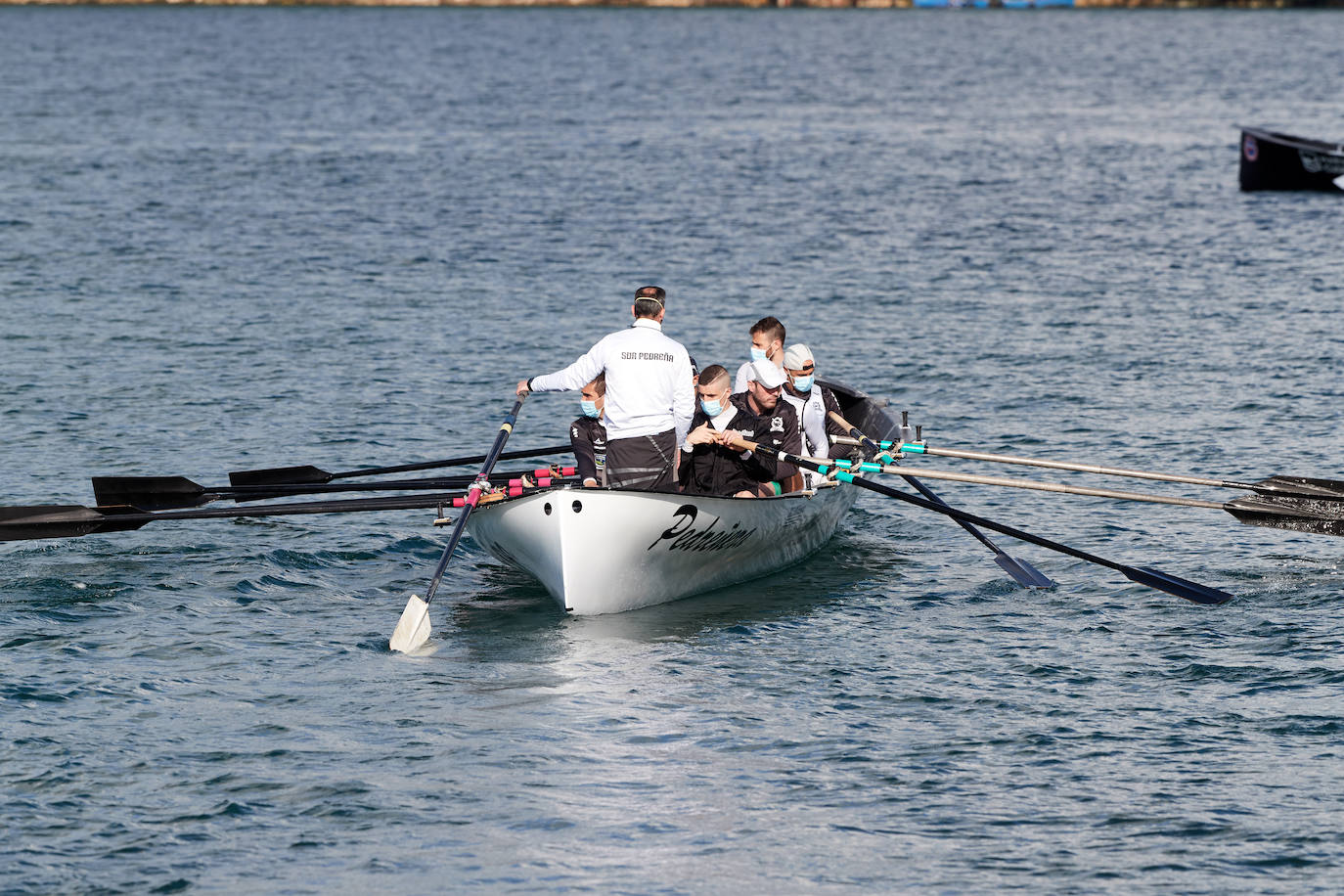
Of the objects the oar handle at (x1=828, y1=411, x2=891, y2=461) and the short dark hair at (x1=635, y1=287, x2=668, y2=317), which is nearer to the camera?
the short dark hair at (x1=635, y1=287, x2=668, y2=317)

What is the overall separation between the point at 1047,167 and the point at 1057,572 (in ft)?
133

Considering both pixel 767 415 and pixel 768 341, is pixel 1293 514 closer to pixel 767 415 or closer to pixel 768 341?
pixel 767 415

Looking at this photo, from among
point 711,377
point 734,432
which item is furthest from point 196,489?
point 734,432

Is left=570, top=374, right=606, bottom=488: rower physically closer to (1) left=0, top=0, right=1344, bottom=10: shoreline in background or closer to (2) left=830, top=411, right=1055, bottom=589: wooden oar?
(2) left=830, top=411, right=1055, bottom=589: wooden oar

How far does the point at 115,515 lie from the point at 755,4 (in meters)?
176

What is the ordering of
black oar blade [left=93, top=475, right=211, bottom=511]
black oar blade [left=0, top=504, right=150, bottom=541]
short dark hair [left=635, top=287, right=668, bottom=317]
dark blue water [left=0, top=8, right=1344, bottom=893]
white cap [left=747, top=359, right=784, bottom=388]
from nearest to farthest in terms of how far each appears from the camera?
dark blue water [left=0, top=8, right=1344, bottom=893]
short dark hair [left=635, top=287, right=668, bottom=317]
black oar blade [left=0, top=504, right=150, bottom=541]
white cap [left=747, top=359, right=784, bottom=388]
black oar blade [left=93, top=475, right=211, bottom=511]

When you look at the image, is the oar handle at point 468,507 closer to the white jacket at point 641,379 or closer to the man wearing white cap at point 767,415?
the white jacket at point 641,379

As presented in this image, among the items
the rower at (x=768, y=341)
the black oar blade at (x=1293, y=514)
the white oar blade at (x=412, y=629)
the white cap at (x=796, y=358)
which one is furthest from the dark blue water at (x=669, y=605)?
the rower at (x=768, y=341)

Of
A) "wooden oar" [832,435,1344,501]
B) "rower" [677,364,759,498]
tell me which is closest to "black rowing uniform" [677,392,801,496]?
"rower" [677,364,759,498]

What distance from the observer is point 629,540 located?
571 inches

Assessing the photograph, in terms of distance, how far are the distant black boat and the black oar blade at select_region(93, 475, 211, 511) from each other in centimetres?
3942

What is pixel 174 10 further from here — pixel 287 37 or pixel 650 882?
pixel 650 882

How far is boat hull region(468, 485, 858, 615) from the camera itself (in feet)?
46.6

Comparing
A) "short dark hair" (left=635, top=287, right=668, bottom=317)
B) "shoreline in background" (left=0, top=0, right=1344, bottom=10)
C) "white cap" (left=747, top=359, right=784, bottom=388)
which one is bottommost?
"white cap" (left=747, top=359, right=784, bottom=388)
